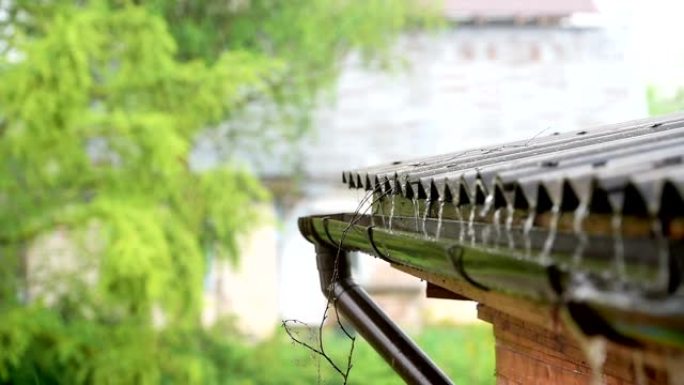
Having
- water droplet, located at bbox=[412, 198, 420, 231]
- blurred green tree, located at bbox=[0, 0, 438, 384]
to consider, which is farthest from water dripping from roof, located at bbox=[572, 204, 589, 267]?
blurred green tree, located at bbox=[0, 0, 438, 384]

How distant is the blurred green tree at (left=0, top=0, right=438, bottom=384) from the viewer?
22.3 feet

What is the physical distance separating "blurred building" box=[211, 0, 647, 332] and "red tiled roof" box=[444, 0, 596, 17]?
0.01 meters

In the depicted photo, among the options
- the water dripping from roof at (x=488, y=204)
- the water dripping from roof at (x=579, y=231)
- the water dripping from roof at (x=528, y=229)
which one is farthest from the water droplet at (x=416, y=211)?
the water dripping from roof at (x=579, y=231)

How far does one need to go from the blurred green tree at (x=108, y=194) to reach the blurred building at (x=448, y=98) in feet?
6.35

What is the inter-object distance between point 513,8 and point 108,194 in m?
5.26

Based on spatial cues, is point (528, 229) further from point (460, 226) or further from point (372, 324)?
point (372, 324)

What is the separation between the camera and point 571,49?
11.2 metres

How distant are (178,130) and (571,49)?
501 centimetres

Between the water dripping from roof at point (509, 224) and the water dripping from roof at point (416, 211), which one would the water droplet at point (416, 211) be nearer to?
the water dripping from roof at point (416, 211)

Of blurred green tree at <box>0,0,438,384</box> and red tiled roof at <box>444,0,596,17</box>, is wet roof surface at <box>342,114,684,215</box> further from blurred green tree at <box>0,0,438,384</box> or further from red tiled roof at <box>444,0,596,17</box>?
red tiled roof at <box>444,0,596,17</box>

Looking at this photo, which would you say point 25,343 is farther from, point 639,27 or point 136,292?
point 639,27

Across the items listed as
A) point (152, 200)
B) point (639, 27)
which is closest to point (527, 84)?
point (639, 27)

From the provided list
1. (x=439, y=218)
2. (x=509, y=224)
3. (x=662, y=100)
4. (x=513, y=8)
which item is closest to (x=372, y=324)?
(x=439, y=218)

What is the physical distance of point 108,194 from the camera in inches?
292
